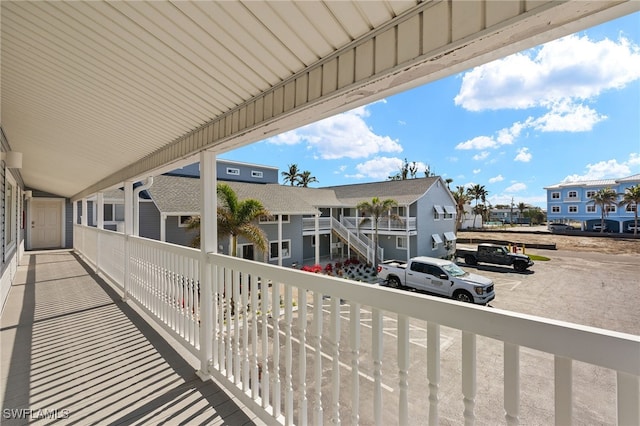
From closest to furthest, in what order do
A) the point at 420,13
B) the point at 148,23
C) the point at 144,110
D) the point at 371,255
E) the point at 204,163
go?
the point at 420,13
the point at 148,23
the point at 144,110
the point at 204,163
the point at 371,255

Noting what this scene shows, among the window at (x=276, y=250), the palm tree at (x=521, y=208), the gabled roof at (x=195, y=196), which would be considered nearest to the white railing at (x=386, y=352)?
the gabled roof at (x=195, y=196)

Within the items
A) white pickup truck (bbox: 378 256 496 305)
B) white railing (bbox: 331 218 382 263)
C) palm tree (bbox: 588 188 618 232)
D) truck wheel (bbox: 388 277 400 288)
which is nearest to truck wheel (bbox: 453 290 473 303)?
white pickup truck (bbox: 378 256 496 305)

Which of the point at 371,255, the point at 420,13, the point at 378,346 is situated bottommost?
the point at 371,255

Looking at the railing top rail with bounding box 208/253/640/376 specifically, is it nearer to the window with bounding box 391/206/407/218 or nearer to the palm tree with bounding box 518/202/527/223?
the window with bounding box 391/206/407/218

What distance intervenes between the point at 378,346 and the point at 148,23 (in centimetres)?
193

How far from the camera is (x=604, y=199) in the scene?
2647cm

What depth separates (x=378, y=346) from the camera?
1307mm

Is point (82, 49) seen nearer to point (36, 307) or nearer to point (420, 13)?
point (420, 13)

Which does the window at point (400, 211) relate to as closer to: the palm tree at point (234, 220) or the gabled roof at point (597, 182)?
the palm tree at point (234, 220)

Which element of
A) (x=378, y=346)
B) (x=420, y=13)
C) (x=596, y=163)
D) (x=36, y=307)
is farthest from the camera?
(x=596, y=163)

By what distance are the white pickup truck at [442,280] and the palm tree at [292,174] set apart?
86.3 feet

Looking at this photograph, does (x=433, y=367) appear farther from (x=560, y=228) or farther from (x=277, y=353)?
(x=560, y=228)

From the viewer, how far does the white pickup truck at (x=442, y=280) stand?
8.12 meters

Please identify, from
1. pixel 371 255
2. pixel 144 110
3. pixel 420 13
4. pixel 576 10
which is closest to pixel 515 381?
pixel 576 10
